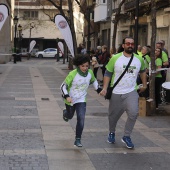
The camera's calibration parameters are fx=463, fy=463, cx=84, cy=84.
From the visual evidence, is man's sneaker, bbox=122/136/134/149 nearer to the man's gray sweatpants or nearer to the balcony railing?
the man's gray sweatpants

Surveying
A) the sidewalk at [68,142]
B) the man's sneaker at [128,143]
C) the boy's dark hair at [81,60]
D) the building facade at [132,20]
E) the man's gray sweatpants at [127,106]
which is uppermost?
the building facade at [132,20]

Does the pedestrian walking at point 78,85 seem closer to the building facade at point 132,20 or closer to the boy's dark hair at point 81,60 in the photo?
the boy's dark hair at point 81,60

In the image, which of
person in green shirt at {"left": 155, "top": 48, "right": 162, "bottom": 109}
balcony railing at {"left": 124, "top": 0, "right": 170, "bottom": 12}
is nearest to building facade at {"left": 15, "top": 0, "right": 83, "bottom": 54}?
balcony railing at {"left": 124, "top": 0, "right": 170, "bottom": 12}

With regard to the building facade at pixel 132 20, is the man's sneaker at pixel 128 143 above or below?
below

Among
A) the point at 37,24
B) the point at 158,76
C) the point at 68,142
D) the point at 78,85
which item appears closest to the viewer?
the point at 78,85

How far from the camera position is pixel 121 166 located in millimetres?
6504

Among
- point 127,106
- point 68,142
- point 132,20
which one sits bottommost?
→ point 68,142

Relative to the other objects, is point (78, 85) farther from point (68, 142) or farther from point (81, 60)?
point (68, 142)

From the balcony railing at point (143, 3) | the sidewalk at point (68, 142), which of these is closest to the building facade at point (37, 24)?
the balcony railing at point (143, 3)

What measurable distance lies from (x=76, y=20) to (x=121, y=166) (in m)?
70.1

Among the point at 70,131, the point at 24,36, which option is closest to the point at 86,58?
the point at 70,131

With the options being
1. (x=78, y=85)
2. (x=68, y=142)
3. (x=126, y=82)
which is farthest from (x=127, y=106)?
(x=68, y=142)

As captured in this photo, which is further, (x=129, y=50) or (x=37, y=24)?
(x=37, y=24)

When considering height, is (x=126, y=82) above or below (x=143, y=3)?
below
